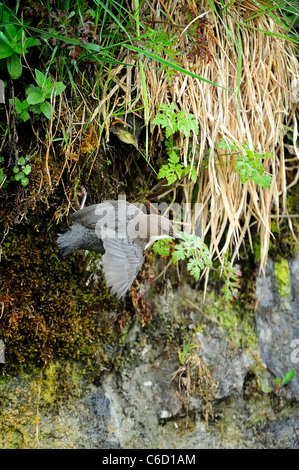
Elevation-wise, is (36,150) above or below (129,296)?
above

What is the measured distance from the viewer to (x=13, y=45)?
2.46 meters

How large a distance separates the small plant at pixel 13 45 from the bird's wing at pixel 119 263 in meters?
1.03

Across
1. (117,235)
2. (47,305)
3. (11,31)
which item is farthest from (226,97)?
(47,305)

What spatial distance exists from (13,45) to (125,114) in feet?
2.44

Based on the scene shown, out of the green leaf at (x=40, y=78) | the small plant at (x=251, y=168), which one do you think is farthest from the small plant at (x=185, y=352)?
the green leaf at (x=40, y=78)

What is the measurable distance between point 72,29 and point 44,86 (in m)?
0.34

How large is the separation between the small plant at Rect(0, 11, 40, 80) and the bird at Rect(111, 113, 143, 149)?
648 millimetres

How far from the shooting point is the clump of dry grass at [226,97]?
294 centimetres

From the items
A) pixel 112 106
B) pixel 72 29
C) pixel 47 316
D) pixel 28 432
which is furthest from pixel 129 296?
pixel 72 29

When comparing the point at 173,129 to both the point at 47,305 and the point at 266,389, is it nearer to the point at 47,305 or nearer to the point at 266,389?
the point at 47,305

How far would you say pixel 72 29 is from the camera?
8.40 feet

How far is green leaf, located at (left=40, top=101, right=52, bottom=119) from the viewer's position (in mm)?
2592
